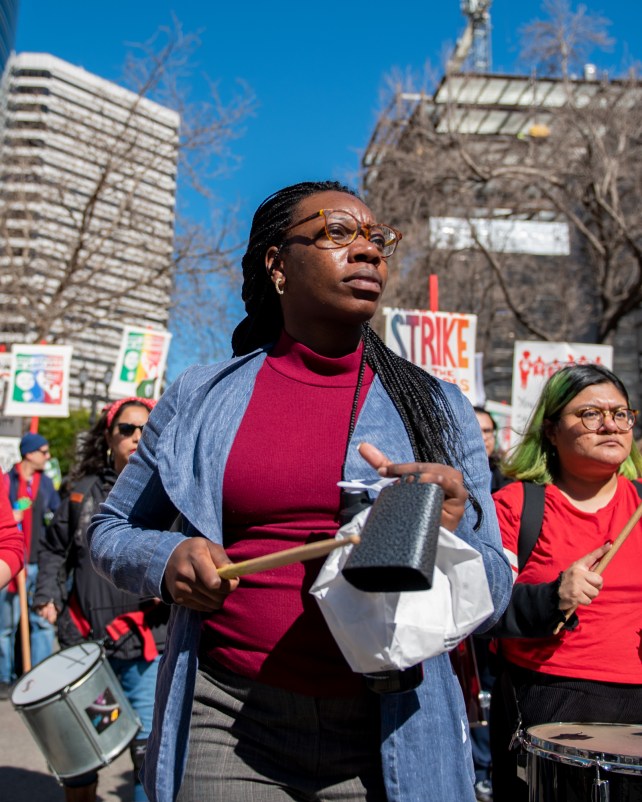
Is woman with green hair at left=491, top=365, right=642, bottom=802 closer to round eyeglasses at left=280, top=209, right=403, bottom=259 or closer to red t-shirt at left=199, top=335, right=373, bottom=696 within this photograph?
red t-shirt at left=199, top=335, right=373, bottom=696

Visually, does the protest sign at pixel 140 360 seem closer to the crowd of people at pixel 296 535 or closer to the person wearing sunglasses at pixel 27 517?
the person wearing sunglasses at pixel 27 517

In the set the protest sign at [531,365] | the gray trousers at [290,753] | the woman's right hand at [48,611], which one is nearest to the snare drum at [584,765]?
the gray trousers at [290,753]

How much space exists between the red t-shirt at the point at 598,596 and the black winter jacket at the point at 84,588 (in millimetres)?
1914

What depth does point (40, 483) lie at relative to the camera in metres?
8.51

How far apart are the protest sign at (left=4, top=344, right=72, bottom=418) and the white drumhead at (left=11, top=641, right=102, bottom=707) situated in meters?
6.73

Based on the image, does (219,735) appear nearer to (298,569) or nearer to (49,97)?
(298,569)

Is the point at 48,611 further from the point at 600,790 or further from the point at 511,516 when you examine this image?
the point at 600,790

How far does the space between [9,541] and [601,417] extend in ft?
6.62

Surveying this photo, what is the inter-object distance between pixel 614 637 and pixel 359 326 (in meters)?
1.40

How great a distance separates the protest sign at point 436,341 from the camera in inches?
330

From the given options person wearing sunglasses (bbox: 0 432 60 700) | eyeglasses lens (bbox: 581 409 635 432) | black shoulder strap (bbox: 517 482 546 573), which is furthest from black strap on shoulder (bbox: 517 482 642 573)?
person wearing sunglasses (bbox: 0 432 60 700)

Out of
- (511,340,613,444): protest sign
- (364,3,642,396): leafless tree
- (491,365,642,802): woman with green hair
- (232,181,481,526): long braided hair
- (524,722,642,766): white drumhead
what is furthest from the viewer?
(364,3,642,396): leafless tree

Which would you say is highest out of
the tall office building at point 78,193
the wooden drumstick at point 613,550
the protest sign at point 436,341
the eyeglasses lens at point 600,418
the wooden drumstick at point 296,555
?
the tall office building at point 78,193

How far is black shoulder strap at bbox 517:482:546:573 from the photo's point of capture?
2957 mm
